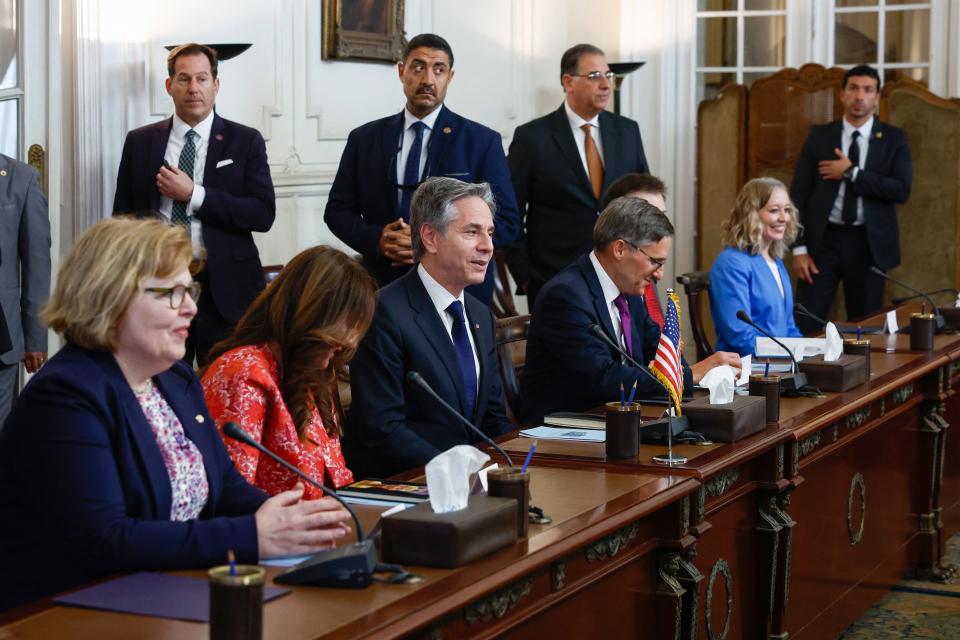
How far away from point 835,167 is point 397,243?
3.56 m

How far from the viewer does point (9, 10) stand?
5027 millimetres

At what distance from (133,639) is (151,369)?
584 millimetres

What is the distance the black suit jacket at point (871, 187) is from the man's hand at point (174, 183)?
3.95 meters

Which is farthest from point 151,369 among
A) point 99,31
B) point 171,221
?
point 99,31

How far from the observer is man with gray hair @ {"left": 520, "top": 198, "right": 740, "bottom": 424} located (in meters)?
4.01

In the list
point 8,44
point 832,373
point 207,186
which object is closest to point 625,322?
point 832,373

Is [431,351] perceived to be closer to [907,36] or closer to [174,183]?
[174,183]

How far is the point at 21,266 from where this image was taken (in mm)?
4438

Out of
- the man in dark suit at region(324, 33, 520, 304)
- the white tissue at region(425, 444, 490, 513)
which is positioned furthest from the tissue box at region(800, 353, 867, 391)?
the white tissue at region(425, 444, 490, 513)

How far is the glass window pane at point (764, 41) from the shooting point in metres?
8.78

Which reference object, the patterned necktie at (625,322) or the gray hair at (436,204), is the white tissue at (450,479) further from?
the patterned necktie at (625,322)

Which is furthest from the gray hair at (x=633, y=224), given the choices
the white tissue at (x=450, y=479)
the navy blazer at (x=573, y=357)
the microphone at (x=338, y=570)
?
the microphone at (x=338, y=570)

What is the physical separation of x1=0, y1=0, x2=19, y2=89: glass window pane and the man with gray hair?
7.03ft

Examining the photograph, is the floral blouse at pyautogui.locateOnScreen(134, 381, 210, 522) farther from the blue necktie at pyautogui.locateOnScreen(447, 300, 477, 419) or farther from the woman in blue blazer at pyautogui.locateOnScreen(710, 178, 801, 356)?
the woman in blue blazer at pyautogui.locateOnScreen(710, 178, 801, 356)
